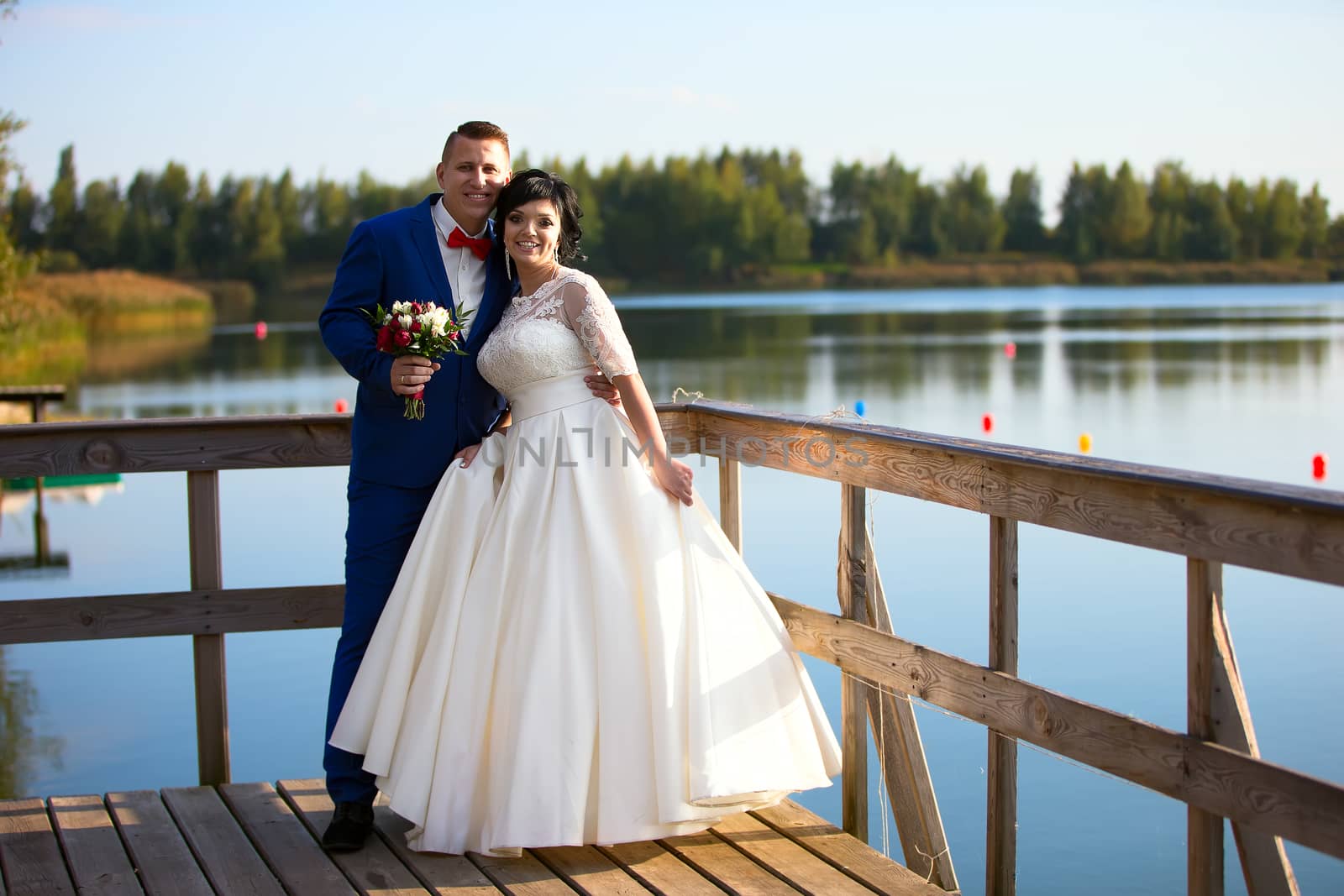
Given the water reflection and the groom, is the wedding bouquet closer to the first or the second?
the groom

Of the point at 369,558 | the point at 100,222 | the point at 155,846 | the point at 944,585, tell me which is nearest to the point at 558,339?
the point at 369,558

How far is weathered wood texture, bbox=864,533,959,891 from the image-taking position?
3.21 meters

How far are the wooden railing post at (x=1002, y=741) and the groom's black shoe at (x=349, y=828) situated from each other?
1428mm

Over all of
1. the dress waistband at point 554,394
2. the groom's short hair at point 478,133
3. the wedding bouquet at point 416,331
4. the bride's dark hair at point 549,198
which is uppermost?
the groom's short hair at point 478,133

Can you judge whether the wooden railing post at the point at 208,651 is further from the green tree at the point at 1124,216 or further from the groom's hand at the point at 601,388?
the green tree at the point at 1124,216

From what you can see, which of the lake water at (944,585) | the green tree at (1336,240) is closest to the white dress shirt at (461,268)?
the lake water at (944,585)

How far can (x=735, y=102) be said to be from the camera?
77.0 metres

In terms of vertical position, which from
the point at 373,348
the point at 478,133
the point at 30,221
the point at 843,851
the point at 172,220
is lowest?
the point at 843,851

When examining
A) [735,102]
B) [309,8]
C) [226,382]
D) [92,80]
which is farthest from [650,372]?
[735,102]

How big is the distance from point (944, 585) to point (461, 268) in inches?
279

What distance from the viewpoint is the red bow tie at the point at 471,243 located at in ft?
11.0

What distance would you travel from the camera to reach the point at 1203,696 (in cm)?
227

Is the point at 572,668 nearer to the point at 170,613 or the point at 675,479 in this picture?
the point at 675,479

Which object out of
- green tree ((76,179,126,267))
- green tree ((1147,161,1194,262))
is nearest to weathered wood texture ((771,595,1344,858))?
green tree ((76,179,126,267))
